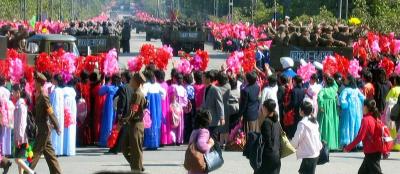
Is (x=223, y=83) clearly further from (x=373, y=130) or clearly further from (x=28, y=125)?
(x=373, y=130)

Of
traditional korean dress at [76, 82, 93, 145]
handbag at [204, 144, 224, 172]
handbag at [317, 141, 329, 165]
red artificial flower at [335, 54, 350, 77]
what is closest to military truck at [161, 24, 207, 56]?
red artificial flower at [335, 54, 350, 77]

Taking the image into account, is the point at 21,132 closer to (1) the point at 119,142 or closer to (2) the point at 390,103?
(1) the point at 119,142

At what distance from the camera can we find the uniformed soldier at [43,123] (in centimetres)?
1539

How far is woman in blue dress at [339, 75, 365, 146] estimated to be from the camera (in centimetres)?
2081

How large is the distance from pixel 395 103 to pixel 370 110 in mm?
5105

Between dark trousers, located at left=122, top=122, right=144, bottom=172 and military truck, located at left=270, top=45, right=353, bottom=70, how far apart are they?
11.6 m

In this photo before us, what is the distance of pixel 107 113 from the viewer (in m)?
21.0

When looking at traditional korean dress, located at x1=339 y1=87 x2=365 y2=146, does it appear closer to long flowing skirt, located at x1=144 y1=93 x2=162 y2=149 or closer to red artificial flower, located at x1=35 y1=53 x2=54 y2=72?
long flowing skirt, located at x1=144 y1=93 x2=162 y2=149

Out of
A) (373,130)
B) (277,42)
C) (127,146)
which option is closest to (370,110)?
(373,130)

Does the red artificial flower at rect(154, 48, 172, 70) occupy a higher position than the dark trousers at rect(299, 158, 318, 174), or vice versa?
the red artificial flower at rect(154, 48, 172, 70)

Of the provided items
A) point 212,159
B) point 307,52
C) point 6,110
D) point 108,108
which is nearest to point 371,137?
point 212,159

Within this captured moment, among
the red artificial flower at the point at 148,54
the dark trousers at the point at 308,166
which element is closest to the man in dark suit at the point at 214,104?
the red artificial flower at the point at 148,54

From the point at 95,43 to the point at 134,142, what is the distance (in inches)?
953

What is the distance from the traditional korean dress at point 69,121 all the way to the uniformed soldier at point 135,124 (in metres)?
3.01
